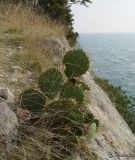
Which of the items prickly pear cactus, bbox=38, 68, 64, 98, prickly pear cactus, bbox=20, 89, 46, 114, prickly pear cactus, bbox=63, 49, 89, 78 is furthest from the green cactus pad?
prickly pear cactus, bbox=63, 49, 89, 78

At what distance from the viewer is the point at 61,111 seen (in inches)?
189

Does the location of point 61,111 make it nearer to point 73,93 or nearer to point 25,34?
point 73,93

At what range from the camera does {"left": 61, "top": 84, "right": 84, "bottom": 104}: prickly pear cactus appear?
5391 millimetres

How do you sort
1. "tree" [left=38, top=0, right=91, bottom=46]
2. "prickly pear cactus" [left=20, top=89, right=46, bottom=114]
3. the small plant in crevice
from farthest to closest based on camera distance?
"tree" [left=38, top=0, right=91, bottom=46], "prickly pear cactus" [left=20, top=89, right=46, bottom=114], the small plant in crevice

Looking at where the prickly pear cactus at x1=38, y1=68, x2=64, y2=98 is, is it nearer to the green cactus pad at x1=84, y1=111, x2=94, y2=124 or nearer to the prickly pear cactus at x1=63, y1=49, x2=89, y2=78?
the green cactus pad at x1=84, y1=111, x2=94, y2=124

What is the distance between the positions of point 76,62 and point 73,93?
0.88m

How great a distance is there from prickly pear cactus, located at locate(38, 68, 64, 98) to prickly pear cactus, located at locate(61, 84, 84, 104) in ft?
0.36

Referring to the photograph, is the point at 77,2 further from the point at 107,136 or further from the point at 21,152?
the point at 21,152

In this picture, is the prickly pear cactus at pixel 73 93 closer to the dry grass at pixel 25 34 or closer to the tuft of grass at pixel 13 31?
the dry grass at pixel 25 34

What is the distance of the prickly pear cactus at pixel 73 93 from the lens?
5.39 m

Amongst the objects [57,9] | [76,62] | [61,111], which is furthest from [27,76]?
[57,9]

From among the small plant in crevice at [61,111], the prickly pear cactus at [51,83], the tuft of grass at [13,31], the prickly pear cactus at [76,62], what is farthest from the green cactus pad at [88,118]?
the tuft of grass at [13,31]

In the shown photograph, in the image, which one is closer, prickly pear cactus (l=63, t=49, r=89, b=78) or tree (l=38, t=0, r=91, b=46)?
prickly pear cactus (l=63, t=49, r=89, b=78)

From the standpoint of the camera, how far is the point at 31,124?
15.5 feet
